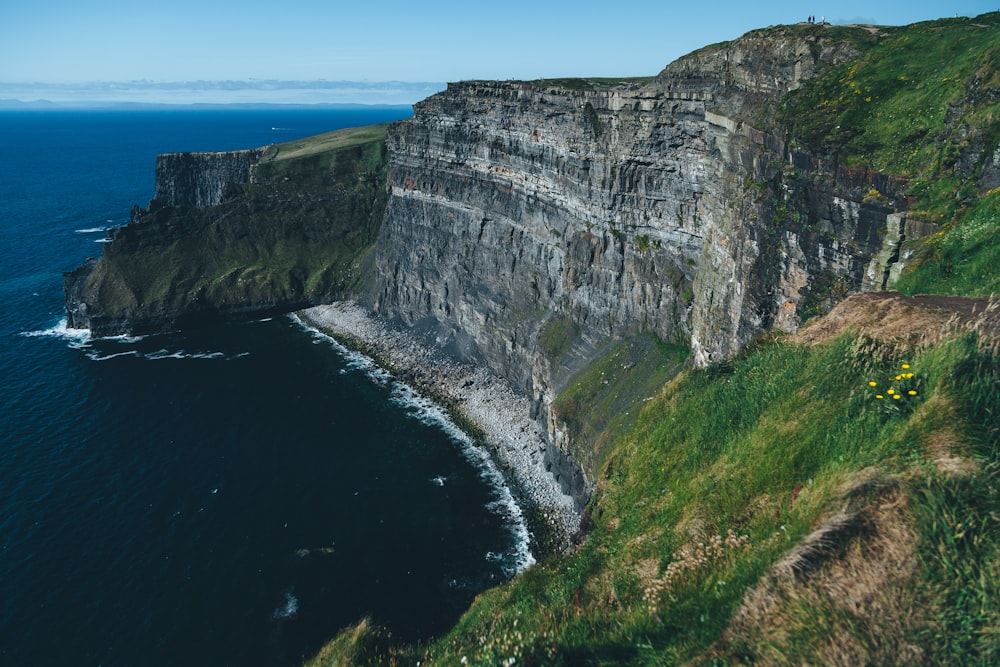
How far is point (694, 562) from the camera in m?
15.3

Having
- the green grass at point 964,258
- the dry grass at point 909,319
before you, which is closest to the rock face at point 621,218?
the green grass at point 964,258

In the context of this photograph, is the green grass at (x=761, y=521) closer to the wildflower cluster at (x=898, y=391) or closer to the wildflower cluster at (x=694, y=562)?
the wildflower cluster at (x=694, y=562)

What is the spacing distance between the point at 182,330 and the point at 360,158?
44.7 m

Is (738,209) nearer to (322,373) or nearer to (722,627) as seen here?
(722,627)

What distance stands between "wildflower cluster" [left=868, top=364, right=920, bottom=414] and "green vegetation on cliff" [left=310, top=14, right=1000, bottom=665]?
0.16 feet

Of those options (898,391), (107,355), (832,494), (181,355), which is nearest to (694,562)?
(832,494)

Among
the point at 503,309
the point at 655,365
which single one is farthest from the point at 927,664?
the point at 503,309

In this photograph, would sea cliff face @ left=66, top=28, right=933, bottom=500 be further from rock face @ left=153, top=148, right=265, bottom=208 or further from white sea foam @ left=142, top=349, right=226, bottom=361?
white sea foam @ left=142, top=349, right=226, bottom=361

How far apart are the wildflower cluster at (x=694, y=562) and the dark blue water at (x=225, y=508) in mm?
30870

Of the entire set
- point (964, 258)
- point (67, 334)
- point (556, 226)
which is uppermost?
point (964, 258)

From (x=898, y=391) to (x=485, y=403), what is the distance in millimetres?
55171

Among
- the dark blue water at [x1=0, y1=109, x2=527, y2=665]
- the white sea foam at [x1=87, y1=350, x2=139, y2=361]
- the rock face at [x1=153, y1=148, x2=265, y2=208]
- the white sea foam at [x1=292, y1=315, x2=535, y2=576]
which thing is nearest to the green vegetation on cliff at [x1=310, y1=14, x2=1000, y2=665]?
the white sea foam at [x1=292, y1=315, x2=535, y2=576]

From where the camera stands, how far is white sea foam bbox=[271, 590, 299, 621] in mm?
42031

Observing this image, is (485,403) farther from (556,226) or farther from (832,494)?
(832,494)
